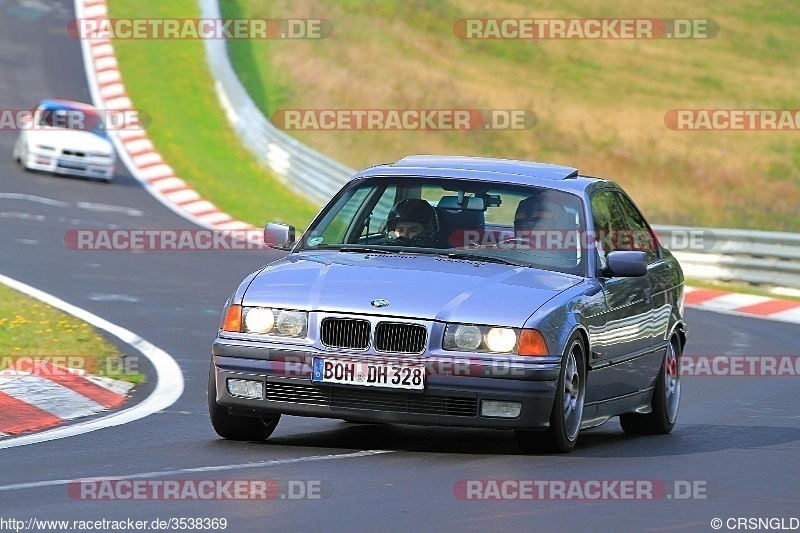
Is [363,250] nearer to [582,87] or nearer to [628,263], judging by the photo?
[628,263]

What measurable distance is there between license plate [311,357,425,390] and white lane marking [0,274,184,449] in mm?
1694

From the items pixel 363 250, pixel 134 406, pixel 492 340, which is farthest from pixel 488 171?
pixel 134 406

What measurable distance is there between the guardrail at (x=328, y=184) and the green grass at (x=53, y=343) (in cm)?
1127

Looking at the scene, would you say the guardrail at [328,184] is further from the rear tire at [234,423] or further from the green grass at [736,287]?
the rear tire at [234,423]

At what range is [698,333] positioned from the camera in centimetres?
1772

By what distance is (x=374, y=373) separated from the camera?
28.1ft

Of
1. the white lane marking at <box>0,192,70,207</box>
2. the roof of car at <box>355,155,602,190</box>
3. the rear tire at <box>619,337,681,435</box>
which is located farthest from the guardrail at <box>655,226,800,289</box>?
the roof of car at <box>355,155,602,190</box>

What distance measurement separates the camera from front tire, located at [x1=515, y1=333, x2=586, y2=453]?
8.80 meters

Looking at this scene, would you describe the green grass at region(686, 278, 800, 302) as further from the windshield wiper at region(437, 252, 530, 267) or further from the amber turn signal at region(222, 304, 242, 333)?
the amber turn signal at region(222, 304, 242, 333)

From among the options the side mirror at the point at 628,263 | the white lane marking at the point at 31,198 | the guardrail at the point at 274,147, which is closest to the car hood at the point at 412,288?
the side mirror at the point at 628,263

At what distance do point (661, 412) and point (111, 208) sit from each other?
53.2 ft

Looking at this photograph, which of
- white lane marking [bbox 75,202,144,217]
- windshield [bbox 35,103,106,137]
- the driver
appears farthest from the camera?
windshield [bbox 35,103,106,137]

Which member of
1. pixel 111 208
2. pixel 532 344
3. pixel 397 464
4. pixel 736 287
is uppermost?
pixel 532 344

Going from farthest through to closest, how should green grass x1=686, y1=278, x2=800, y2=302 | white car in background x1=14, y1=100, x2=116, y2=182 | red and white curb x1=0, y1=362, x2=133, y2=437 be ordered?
white car in background x1=14, y1=100, x2=116, y2=182 → green grass x1=686, y1=278, x2=800, y2=302 → red and white curb x1=0, y1=362, x2=133, y2=437
